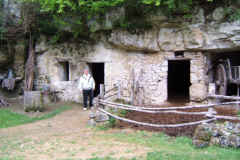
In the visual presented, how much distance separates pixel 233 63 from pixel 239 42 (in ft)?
9.72

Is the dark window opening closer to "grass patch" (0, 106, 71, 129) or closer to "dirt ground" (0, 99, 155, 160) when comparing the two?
"grass patch" (0, 106, 71, 129)

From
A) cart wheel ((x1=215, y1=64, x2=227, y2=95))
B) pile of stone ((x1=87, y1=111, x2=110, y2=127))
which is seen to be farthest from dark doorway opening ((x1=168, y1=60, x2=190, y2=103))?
pile of stone ((x1=87, y1=111, x2=110, y2=127))

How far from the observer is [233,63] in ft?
34.3

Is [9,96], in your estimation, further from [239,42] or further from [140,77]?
[239,42]

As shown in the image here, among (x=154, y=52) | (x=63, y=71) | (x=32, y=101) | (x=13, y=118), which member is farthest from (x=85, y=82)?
(x=154, y=52)

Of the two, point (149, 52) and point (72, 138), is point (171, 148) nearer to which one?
point (72, 138)

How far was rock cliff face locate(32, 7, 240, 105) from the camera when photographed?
320 inches

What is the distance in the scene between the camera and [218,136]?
4.52 meters

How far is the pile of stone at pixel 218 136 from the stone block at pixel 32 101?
5.79 metres

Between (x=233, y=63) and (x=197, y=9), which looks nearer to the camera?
(x=197, y=9)

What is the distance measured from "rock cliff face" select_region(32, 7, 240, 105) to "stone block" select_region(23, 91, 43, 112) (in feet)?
7.78

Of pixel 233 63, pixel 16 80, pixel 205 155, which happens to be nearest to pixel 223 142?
pixel 205 155

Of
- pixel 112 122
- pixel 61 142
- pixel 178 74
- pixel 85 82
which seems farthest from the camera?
pixel 178 74

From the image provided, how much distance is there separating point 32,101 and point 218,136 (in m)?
6.40
